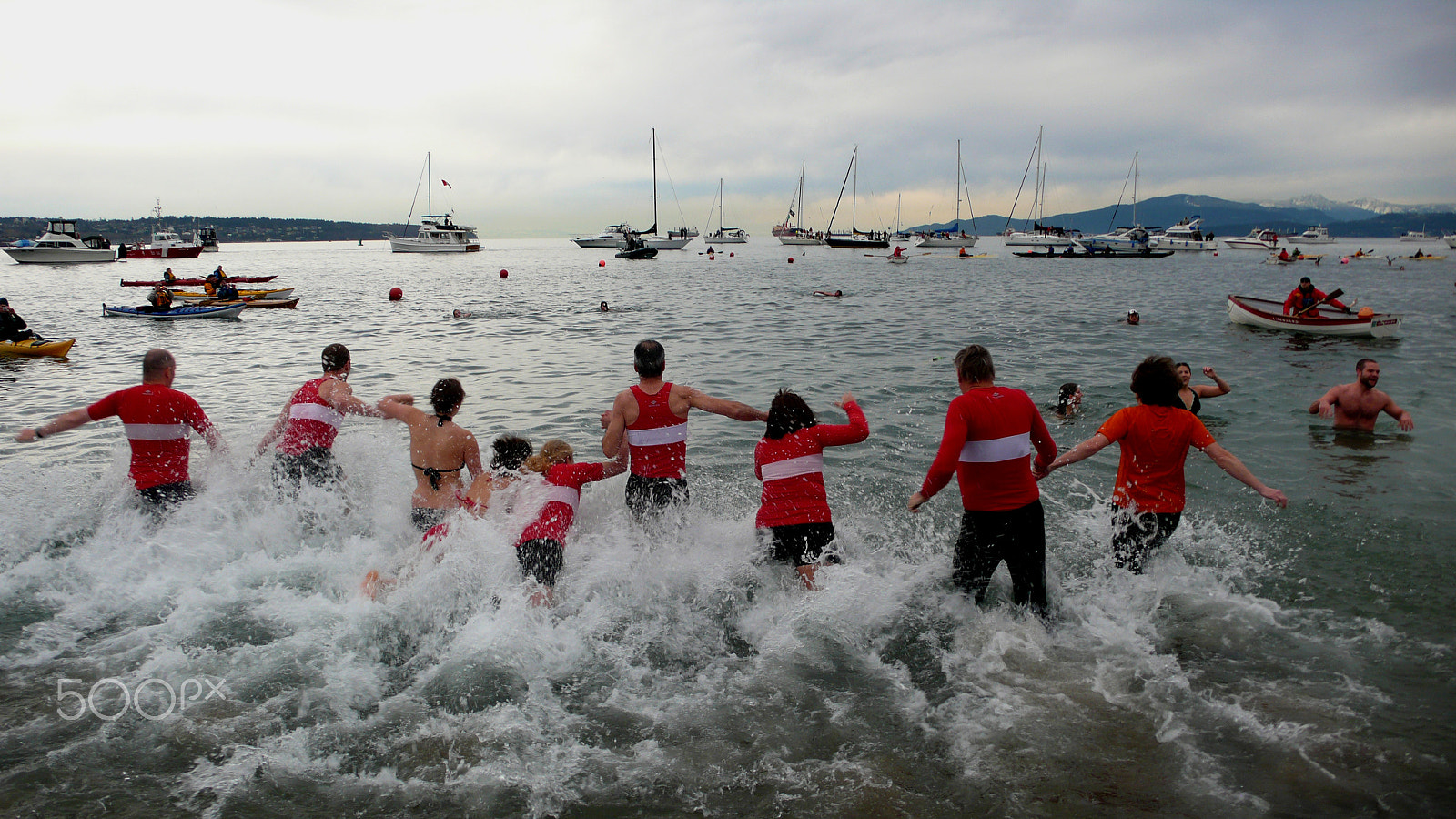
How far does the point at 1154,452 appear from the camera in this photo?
5215mm

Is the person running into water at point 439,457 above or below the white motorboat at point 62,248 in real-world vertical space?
below

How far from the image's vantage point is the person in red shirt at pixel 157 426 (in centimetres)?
650

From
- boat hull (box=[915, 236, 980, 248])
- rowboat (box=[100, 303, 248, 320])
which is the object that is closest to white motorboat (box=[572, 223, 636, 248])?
boat hull (box=[915, 236, 980, 248])

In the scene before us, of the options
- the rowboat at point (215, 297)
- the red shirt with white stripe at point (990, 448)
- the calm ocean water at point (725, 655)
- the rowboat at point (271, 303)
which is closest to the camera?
the calm ocean water at point (725, 655)

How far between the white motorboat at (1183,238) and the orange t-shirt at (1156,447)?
325ft

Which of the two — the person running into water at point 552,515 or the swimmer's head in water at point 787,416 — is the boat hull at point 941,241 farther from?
the person running into water at point 552,515

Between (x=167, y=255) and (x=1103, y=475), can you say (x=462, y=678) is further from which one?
(x=167, y=255)

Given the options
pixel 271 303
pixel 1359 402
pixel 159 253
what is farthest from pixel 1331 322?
pixel 159 253

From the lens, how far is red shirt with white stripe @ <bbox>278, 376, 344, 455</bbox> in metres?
7.25

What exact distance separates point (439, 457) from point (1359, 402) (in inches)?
475

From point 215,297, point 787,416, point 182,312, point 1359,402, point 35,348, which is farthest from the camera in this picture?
point 215,297

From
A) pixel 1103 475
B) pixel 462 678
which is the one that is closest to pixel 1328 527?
pixel 1103 475

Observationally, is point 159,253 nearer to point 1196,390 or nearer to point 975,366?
point 1196,390

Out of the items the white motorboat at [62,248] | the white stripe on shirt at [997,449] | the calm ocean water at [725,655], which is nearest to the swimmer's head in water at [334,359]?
the calm ocean water at [725,655]
